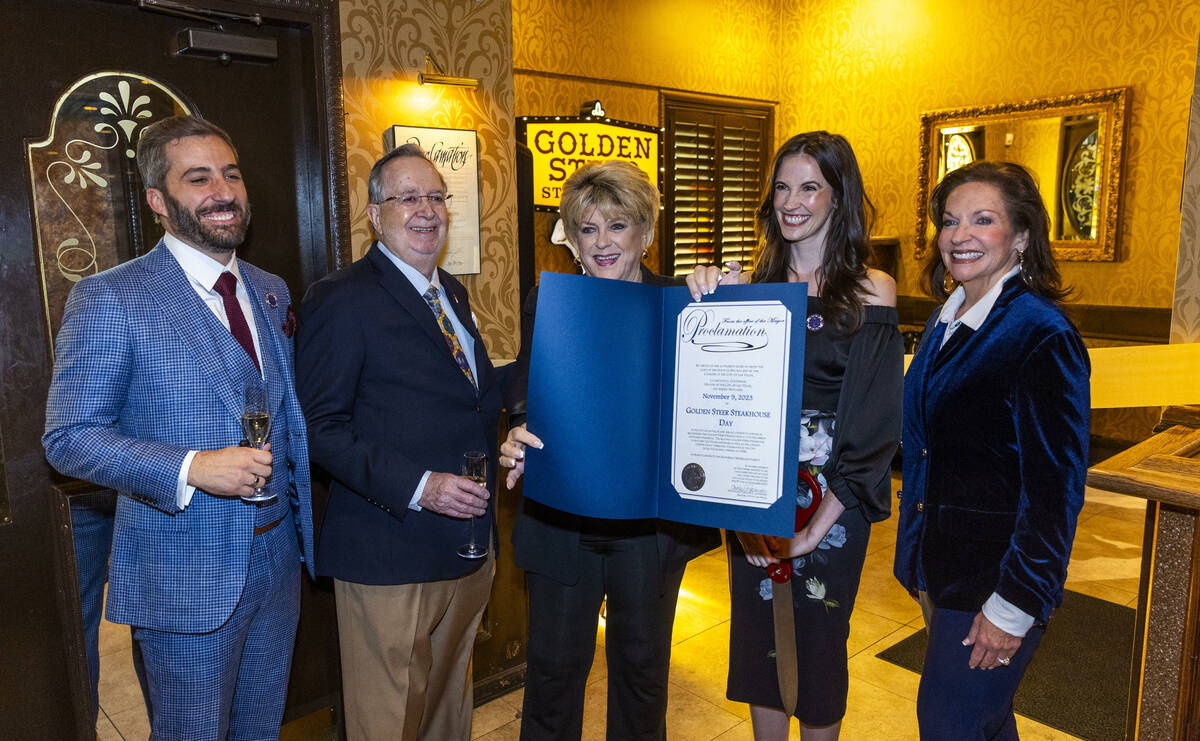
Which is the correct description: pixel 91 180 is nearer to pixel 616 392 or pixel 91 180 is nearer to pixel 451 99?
pixel 451 99

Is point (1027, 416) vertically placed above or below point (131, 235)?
below

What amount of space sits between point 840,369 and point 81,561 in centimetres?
210

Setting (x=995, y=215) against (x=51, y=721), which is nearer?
(x=995, y=215)

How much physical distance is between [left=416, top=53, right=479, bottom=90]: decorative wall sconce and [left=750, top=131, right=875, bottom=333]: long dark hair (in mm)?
1634

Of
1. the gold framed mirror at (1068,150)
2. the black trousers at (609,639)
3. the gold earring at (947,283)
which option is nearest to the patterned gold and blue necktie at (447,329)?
the black trousers at (609,639)

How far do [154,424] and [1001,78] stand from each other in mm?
7018

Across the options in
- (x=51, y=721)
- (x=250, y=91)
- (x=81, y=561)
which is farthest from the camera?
(x=250, y=91)

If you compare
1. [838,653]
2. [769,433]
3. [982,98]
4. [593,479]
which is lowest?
[838,653]

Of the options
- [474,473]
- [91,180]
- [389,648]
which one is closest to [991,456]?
[474,473]

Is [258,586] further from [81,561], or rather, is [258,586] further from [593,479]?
[593,479]

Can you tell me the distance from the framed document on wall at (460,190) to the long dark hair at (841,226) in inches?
63.0

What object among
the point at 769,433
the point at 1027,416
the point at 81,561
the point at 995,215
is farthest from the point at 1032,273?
the point at 81,561

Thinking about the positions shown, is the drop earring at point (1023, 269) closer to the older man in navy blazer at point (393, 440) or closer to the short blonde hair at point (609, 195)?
the short blonde hair at point (609, 195)

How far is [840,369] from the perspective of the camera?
1.80m
